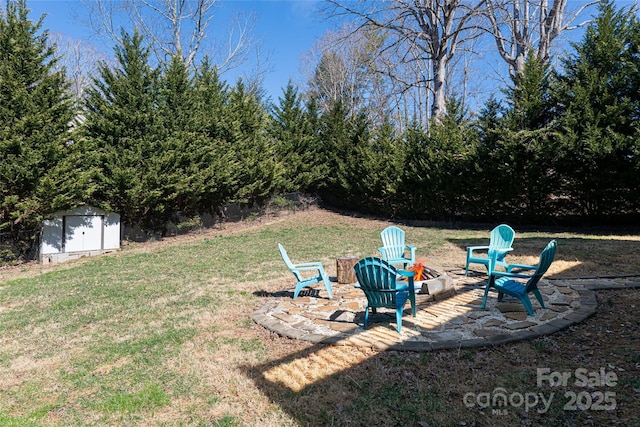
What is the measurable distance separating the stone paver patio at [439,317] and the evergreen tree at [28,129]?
7026 millimetres

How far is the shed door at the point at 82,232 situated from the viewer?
9852mm

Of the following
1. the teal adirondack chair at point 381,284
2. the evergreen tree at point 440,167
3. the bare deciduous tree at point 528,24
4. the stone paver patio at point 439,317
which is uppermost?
the bare deciduous tree at point 528,24

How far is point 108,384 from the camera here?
307 cm

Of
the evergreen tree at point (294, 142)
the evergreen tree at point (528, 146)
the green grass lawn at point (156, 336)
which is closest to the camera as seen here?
the green grass lawn at point (156, 336)

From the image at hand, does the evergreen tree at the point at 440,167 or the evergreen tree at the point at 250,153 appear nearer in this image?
the evergreen tree at the point at 440,167

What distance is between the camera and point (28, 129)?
861cm

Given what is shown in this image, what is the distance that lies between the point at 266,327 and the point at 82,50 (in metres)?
26.2

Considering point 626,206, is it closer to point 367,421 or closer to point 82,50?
A: point 367,421

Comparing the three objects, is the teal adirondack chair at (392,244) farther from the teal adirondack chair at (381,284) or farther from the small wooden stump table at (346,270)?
the teal adirondack chair at (381,284)

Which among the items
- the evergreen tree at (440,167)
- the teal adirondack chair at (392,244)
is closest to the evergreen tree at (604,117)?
the evergreen tree at (440,167)

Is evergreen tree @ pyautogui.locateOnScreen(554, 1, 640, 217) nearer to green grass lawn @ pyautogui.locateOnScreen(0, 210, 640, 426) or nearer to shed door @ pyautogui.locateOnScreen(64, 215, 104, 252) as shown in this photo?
green grass lawn @ pyautogui.locateOnScreen(0, 210, 640, 426)

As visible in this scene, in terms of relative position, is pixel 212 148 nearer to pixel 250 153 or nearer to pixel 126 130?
pixel 250 153

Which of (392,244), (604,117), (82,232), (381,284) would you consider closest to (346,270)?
(392,244)

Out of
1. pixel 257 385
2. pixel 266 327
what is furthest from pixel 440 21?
pixel 257 385
